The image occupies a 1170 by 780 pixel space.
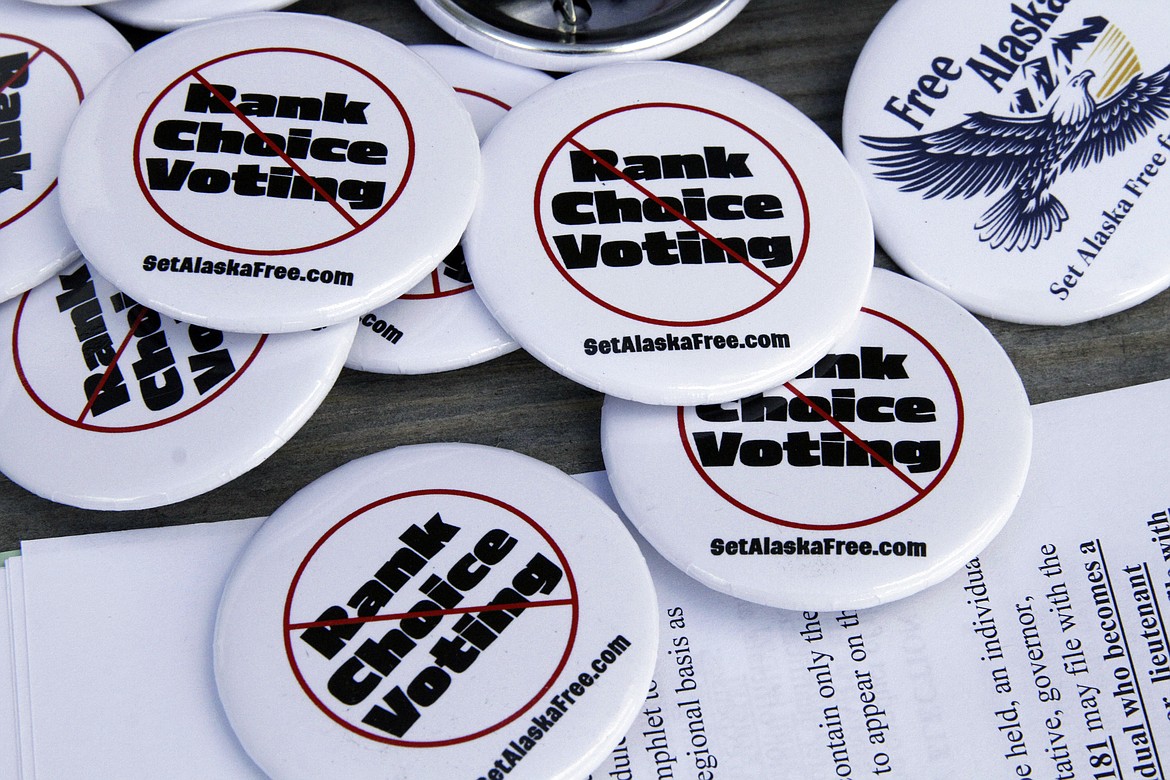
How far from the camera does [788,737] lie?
1.08 meters

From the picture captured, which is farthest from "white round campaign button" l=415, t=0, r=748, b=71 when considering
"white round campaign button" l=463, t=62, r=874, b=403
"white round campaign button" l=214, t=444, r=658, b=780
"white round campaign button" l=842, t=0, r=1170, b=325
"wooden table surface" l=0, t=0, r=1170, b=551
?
"white round campaign button" l=214, t=444, r=658, b=780

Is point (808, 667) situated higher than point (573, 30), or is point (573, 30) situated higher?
point (573, 30)

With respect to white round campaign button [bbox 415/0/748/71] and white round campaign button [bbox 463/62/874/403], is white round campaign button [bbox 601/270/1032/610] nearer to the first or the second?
white round campaign button [bbox 463/62/874/403]

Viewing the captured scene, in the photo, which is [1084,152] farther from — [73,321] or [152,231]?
[73,321]

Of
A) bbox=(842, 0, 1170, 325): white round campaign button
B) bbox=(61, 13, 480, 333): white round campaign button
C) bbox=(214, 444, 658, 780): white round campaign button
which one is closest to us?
bbox=(214, 444, 658, 780): white round campaign button

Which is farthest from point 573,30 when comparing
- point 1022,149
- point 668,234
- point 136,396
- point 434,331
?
point 136,396

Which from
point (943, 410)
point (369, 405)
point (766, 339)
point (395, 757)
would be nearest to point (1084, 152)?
point (943, 410)

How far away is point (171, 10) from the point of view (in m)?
1.36

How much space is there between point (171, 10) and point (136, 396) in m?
0.54

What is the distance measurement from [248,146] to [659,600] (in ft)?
2.23

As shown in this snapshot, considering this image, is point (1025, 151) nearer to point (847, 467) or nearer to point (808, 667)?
point (847, 467)

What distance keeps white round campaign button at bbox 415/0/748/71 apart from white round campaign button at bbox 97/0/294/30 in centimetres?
23

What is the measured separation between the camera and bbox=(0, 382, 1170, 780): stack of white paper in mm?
1062

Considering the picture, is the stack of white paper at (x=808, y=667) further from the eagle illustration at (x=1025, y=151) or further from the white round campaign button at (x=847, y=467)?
the eagle illustration at (x=1025, y=151)
